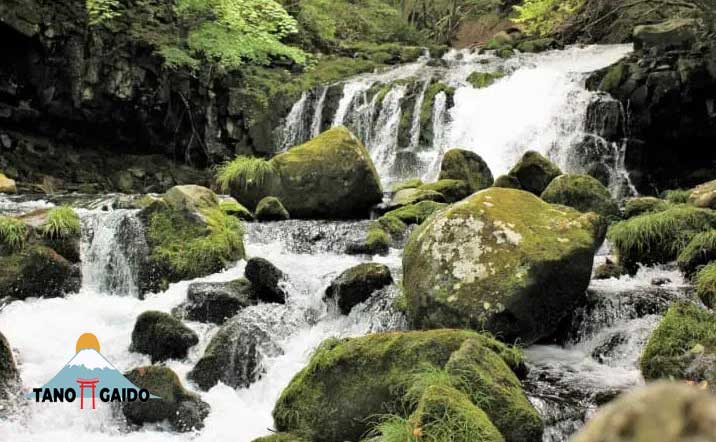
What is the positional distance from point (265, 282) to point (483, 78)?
1311 cm

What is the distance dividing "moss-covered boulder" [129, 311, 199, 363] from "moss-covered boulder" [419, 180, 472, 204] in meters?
6.96

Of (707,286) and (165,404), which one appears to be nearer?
(165,404)

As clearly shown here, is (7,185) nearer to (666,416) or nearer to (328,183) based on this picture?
(328,183)

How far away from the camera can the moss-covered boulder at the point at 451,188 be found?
1281 centimetres

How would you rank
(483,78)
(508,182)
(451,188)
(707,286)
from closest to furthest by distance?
(707,286), (508,182), (451,188), (483,78)

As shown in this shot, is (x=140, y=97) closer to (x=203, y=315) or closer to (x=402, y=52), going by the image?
(x=402, y=52)

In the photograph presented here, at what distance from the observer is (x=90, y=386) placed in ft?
20.2

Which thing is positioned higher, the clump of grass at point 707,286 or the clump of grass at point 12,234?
the clump of grass at point 707,286

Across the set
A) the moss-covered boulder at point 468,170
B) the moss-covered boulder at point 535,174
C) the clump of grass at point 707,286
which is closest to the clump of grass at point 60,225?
the moss-covered boulder at point 468,170

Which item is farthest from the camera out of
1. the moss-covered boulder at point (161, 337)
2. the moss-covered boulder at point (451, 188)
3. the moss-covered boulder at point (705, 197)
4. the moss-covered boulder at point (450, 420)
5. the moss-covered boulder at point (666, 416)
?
the moss-covered boulder at point (451, 188)

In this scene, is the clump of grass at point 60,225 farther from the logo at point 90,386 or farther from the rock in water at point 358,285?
the rock in water at point 358,285

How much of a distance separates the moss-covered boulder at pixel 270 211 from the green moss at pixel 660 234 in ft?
19.8

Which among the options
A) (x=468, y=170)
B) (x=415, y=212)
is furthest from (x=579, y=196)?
(x=468, y=170)

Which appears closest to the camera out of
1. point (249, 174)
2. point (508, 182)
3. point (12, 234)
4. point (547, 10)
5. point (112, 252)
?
point (12, 234)
